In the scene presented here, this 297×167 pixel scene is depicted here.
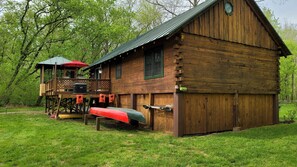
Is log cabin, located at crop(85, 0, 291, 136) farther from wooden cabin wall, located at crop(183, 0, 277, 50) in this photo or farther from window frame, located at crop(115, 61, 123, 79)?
window frame, located at crop(115, 61, 123, 79)

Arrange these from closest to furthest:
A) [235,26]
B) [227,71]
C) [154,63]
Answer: [227,71], [154,63], [235,26]

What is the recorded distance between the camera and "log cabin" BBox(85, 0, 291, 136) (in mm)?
9789

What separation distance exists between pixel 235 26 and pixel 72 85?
375 inches

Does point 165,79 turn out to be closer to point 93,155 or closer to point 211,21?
point 211,21

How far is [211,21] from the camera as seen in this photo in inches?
421

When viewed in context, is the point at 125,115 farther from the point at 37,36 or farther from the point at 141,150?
the point at 37,36

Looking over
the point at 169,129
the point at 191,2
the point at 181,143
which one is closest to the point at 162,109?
the point at 169,129

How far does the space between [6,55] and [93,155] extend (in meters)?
25.7

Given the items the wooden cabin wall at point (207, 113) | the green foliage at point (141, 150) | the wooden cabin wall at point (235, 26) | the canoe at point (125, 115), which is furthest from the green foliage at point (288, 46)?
the canoe at point (125, 115)

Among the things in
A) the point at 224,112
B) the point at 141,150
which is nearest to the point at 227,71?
the point at 224,112

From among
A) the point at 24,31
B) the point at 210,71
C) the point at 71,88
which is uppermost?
the point at 24,31

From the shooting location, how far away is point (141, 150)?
7039 mm

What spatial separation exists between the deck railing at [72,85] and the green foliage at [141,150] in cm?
558

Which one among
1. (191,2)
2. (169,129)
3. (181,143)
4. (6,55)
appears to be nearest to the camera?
(181,143)
